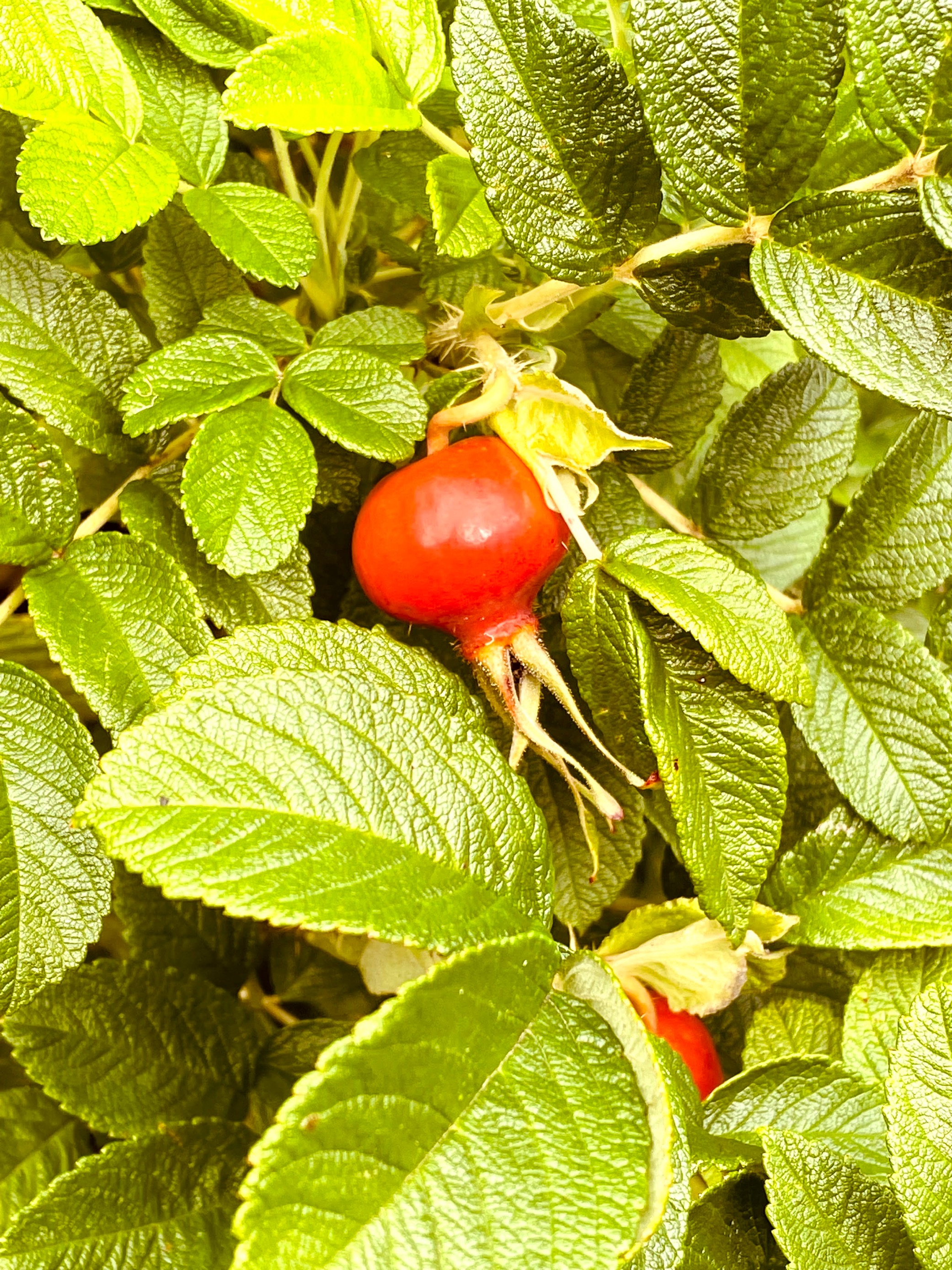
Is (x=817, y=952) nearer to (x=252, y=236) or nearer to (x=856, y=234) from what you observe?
(x=856, y=234)

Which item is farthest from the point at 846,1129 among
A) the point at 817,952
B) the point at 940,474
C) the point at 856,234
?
the point at 856,234

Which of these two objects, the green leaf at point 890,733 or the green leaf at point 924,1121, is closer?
the green leaf at point 924,1121

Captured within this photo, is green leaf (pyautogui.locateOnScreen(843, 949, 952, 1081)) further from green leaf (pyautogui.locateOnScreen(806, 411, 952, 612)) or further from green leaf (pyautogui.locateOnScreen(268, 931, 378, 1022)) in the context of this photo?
green leaf (pyautogui.locateOnScreen(268, 931, 378, 1022))

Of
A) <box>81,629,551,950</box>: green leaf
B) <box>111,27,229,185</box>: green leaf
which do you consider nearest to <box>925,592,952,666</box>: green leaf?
<box>81,629,551,950</box>: green leaf

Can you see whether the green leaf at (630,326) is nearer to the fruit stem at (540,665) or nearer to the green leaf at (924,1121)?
the fruit stem at (540,665)

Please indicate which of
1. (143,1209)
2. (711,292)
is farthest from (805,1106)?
(711,292)

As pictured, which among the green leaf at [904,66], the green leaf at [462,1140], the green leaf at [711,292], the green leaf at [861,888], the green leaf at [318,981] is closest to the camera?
the green leaf at [462,1140]

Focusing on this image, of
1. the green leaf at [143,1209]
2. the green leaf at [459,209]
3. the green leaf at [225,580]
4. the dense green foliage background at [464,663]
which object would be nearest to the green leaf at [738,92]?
the dense green foliage background at [464,663]
